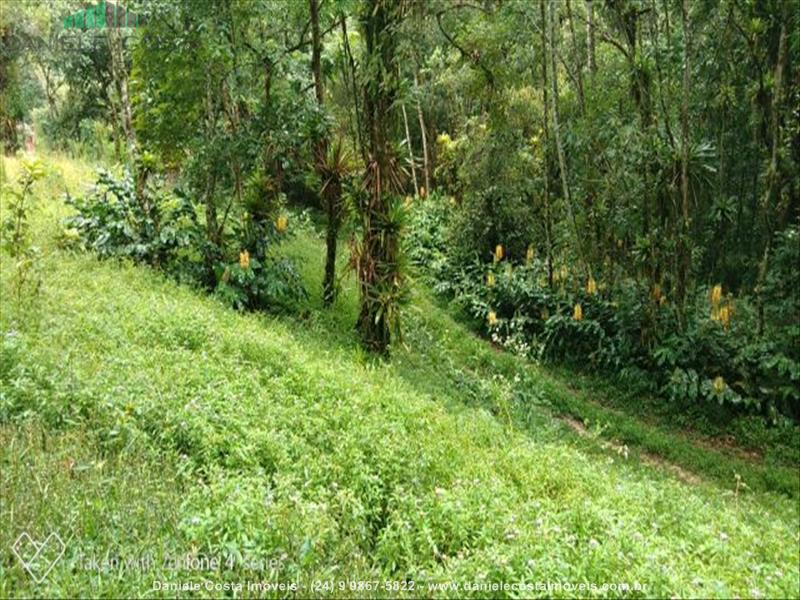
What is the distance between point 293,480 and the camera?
3039 millimetres

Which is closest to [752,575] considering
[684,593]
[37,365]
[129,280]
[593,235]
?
[684,593]

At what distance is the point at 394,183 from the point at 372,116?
69 cm

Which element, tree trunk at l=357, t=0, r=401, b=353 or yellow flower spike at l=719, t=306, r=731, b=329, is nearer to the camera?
tree trunk at l=357, t=0, r=401, b=353

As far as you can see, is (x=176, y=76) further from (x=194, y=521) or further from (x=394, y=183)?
(x=194, y=521)

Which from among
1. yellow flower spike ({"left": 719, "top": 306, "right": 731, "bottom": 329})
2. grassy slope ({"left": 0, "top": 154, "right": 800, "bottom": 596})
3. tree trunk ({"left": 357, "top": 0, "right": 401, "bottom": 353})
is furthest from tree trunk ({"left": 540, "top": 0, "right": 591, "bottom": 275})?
grassy slope ({"left": 0, "top": 154, "right": 800, "bottom": 596})

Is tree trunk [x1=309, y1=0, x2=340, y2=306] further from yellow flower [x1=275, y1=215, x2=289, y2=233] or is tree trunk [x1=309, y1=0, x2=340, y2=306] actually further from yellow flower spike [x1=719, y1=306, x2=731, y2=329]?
yellow flower spike [x1=719, y1=306, x2=731, y2=329]

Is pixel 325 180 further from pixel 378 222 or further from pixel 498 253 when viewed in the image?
pixel 498 253

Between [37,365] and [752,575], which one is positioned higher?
[37,365]

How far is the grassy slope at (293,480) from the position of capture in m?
2.41

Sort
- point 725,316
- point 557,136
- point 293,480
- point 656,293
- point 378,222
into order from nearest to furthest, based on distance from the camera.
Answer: point 293,480 < point 378,222 < point 725,316 < point 656,293 < point 557,136

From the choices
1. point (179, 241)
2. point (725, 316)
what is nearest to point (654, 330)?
point (725, 316)

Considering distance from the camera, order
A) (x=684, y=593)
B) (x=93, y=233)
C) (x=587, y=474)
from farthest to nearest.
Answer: (x=93, y=233) → (x=587, y=474) → (x=684, y=593)

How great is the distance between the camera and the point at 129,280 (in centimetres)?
592

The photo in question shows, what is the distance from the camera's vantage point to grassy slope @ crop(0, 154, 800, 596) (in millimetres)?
2406
